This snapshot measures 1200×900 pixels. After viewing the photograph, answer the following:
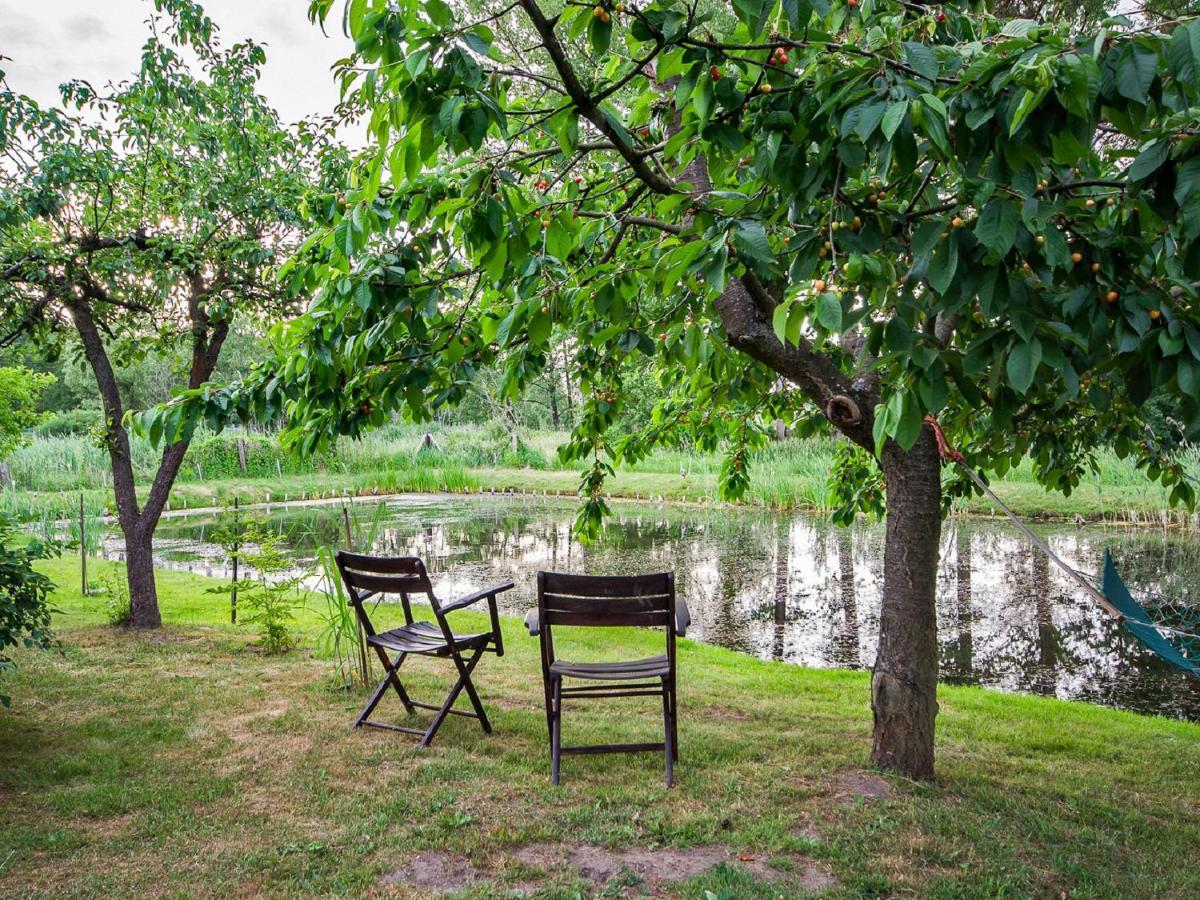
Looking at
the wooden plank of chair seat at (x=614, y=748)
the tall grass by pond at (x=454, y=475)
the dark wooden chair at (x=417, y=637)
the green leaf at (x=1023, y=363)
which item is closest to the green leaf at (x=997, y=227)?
the green leaf at (x=1023, y=363)

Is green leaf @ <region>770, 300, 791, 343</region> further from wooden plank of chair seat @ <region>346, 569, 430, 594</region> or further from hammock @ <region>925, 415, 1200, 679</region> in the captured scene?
wooden plank of chair seat @ <region>346, 569, 430, 594</region>

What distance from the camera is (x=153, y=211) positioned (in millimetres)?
6422

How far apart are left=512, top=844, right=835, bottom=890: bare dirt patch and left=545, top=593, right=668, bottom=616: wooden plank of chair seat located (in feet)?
3.50

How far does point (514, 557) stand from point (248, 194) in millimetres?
6482

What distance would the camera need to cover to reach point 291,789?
3.43m

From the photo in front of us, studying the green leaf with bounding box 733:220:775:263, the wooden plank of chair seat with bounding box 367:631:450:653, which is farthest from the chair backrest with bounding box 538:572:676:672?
the green leaf with bounding box 733:220:775:263

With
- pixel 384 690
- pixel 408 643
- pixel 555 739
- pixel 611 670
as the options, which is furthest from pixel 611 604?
pixel 384 690

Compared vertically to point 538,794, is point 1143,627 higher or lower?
higher

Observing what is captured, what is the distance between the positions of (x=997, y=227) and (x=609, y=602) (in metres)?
2.47

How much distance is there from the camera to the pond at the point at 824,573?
265 inches

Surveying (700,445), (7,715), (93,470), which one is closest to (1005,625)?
(700,445)

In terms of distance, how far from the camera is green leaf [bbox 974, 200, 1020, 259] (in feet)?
5.55

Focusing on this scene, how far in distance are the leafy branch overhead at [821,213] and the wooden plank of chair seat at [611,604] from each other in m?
1.09

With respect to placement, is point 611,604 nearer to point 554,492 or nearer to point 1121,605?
point 1121,605
